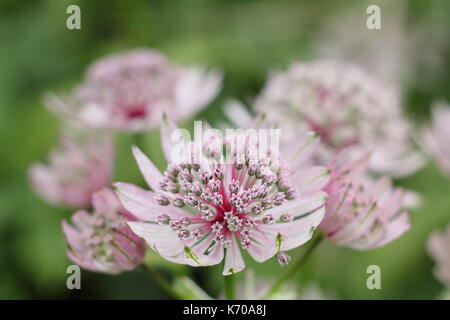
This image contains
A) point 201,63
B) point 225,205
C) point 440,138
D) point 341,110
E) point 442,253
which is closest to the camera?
point 225,205

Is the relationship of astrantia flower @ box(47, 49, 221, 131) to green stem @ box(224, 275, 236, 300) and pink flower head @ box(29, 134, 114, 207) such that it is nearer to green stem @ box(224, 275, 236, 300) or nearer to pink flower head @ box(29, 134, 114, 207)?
pink flower head @ box(29, 134, 114, 207)

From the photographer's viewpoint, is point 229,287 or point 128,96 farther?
point 128,96

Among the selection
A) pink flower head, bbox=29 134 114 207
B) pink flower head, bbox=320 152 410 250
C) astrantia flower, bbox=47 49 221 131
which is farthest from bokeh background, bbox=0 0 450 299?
pink flower head, bbox=320 152 410 250

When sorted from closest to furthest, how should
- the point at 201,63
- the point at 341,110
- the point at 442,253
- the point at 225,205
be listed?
the point at 225,205 → the point at 442,253 → the point at 341,110 → the point at 201,63

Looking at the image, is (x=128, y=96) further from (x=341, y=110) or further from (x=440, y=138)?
(x=440, y=138)

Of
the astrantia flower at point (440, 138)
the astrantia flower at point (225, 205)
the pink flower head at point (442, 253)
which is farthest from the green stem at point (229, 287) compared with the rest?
the astrantia flower at point (440, 138)

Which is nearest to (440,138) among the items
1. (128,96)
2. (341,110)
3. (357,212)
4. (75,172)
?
(341,110)

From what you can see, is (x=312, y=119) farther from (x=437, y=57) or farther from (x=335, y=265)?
(x=437, y=57)


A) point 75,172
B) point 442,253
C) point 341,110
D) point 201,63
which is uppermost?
point 201,63

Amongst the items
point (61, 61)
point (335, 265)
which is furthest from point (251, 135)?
point (61, 61)
